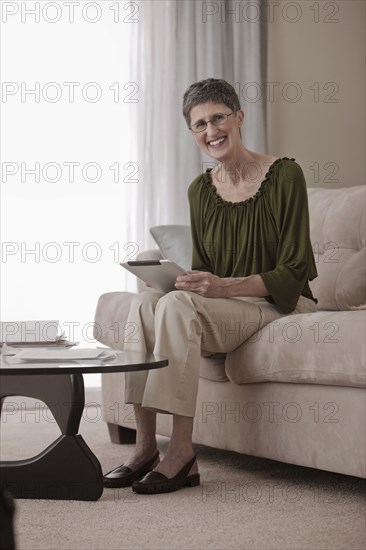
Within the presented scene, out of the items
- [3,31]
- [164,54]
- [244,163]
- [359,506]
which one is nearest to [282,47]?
[164,54]

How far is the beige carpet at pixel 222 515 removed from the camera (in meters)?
1.81

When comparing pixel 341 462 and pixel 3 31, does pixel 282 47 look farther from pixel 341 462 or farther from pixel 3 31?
→ pixel 341 462

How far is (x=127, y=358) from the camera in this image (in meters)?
2.02

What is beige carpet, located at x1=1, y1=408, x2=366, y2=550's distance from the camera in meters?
1.81

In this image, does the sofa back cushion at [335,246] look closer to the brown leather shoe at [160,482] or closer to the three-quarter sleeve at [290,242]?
the three-quarter sleeve at [290,242]

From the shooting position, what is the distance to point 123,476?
2377mm

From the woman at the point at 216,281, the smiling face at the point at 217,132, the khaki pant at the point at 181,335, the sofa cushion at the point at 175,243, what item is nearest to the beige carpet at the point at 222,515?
the woman at the point at 216,281

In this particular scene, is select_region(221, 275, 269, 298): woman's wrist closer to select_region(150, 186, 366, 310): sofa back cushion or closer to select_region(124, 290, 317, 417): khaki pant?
select_region(124, 290, 317, 417): khaki pant

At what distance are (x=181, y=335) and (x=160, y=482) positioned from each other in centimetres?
38

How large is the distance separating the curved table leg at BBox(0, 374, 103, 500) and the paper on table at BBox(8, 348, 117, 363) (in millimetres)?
197

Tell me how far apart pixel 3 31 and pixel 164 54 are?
0.79 m

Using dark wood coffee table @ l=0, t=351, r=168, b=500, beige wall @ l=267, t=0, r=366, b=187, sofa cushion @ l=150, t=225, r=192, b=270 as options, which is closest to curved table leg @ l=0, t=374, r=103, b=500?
dark wood coffee table @ l=0, t=351, r=168, b=500

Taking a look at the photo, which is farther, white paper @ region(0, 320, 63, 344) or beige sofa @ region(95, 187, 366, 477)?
white paper @ region(0, 320, 63, 344)

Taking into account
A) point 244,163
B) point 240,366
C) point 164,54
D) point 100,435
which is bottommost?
point 100,435
